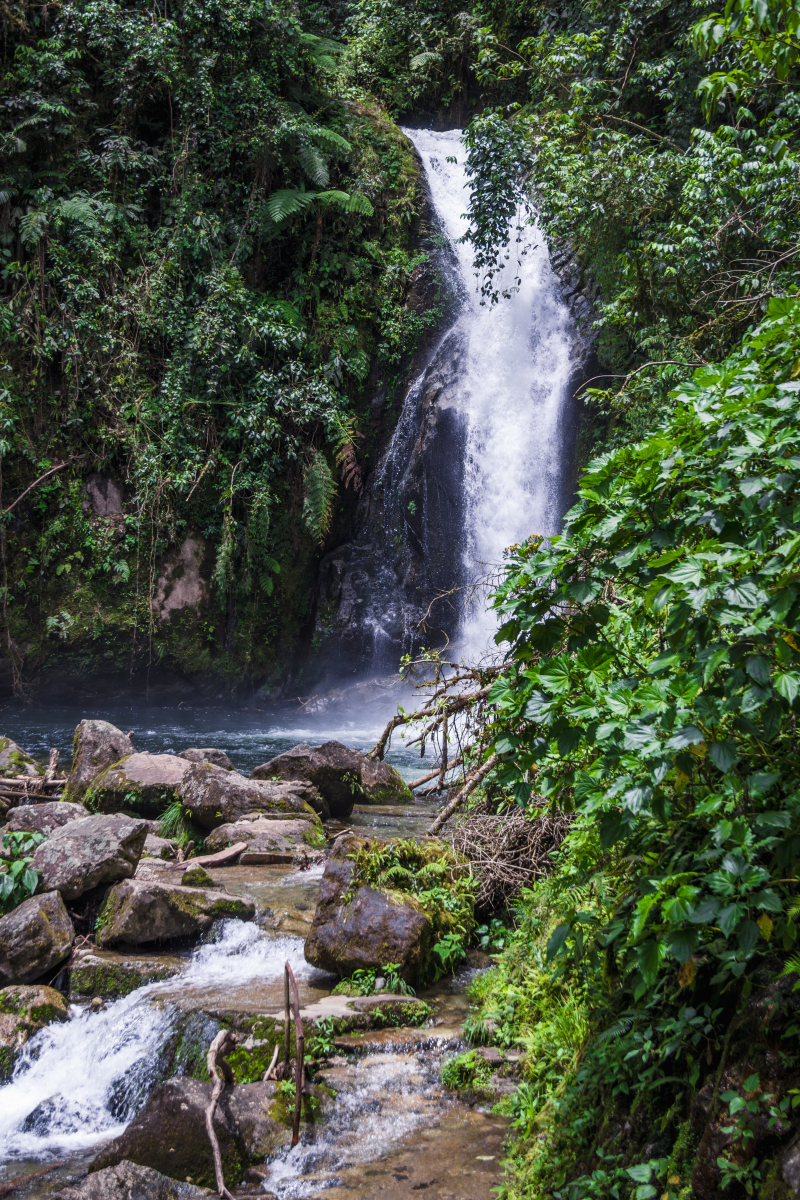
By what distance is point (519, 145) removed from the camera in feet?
36.4

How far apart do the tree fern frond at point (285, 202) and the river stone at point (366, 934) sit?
1247 centimetres

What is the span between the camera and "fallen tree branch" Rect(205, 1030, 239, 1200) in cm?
289

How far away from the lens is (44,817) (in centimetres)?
607

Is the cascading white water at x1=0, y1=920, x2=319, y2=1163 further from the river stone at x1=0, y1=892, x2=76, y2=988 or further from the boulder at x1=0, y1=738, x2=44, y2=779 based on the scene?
the boulder at x1=0, y1=738, x2=44, y2=779

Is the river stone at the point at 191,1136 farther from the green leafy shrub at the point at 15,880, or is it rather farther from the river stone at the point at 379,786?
the river stone at the point at 379,786

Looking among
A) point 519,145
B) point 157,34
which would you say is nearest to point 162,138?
point 157,34

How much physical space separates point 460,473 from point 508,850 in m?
11.5

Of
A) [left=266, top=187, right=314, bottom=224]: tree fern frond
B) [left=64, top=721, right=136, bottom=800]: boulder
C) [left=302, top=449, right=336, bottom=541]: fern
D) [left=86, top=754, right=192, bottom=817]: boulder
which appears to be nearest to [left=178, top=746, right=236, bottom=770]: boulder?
[left=64, top=721, right=136, bottom=800]: boulder

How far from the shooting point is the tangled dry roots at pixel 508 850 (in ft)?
15.7

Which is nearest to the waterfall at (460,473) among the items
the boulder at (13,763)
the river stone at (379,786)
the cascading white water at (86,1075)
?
the river stone at (379,786)

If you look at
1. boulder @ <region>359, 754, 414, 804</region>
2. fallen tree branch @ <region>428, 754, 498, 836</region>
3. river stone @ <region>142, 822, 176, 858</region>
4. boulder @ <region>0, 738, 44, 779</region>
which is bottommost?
boulder @ <region>359, 754, 414, 804</region>

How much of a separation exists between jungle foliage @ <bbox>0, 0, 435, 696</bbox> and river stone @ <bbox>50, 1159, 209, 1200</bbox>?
33.5 ft

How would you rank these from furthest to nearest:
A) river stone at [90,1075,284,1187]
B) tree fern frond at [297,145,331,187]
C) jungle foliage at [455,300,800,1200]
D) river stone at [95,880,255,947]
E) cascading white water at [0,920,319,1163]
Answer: tree fern frond at [297,145,331,187] → river stone at [95,880,255,947] → cascading white water at [0,920,319,1163] → river stone at [90,1075,284,1187] → jungle foliage at [455,300,800,1200]

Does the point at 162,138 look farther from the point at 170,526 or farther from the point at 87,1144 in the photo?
the point at 87,1144
